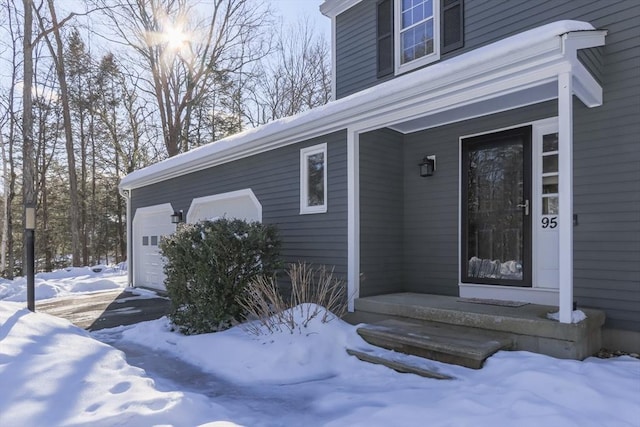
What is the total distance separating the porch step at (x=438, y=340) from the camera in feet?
11.5

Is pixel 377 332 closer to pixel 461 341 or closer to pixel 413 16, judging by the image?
pixel 461 341

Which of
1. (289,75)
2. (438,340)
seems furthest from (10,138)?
(438,340)

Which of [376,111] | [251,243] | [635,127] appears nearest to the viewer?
[635,127]

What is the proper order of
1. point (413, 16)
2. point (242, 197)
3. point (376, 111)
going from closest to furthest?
point (376, 111) < point (413, 16) < point (242, 197)

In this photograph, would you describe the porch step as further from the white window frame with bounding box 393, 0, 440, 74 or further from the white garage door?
the white garage door

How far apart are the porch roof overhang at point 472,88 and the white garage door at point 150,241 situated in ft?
15.2

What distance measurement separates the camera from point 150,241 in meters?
10.4

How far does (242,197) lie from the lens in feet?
24.4

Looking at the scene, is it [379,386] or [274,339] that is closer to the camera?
[379,386]

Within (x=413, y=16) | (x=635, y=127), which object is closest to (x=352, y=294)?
(x=635, y=127)

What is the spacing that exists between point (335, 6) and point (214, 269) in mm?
5369

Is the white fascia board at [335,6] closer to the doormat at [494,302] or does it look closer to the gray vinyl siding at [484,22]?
the gray vinyl siding at [484,22]

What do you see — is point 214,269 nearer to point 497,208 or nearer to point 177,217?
point 497,208

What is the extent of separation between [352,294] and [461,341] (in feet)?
5.60
